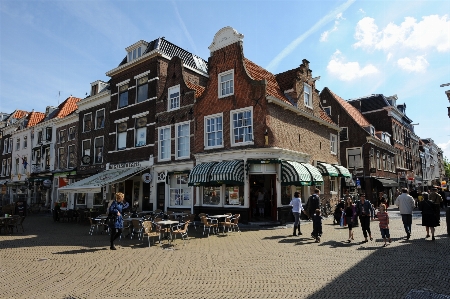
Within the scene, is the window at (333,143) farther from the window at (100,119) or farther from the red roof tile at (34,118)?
the red roof tile at (34,118)

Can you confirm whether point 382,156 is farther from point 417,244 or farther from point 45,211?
point 45,211

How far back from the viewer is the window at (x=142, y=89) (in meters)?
24.6

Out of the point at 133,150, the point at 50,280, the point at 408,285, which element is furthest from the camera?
the point at 133,150

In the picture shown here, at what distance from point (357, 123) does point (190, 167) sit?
2175cm

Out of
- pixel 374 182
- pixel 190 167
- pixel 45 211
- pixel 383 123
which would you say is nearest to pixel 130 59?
pixel 190 167

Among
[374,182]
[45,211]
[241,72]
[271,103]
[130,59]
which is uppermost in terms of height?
[130,59]

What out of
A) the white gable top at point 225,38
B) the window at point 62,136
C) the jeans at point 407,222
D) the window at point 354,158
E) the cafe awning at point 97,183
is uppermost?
the white gable top at point 225,38

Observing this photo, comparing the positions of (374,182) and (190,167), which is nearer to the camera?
(190,167)

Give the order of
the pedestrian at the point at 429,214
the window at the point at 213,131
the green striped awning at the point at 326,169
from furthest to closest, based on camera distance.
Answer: the green striped awning at the point at 326,169 < the window at the point at 213,131 < the pedestrian at the point at 429,214

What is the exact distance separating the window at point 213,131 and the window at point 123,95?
30.6 ft

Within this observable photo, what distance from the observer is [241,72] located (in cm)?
1897

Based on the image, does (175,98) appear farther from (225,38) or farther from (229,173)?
(229,173)

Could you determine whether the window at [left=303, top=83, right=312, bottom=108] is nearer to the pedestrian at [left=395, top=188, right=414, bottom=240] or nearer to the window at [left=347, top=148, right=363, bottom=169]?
the pedestrian at [left=395, top=188, right=414, bottom=240]

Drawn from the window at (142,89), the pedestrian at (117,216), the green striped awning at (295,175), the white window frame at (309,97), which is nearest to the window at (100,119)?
the window at (142,89)
